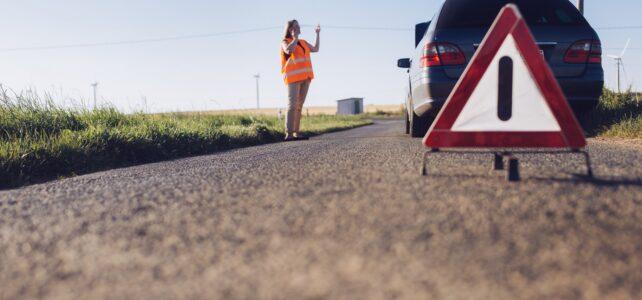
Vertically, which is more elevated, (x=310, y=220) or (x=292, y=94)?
(x=292, y=94)

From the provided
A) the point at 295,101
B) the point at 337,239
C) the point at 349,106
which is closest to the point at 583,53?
the point at 295,101

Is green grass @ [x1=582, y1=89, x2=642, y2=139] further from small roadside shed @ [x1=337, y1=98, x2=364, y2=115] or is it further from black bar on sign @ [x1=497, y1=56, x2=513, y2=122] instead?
small roadside shed @ [x1=337, y1=98, x2=364, y2=115]

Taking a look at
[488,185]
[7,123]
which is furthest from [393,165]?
[7,123]

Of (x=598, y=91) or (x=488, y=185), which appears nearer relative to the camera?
(x=488, y=185)

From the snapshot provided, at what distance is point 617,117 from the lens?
752 centimetres

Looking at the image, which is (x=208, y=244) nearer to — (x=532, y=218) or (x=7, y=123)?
(x=532, y=218)

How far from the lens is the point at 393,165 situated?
160 inches

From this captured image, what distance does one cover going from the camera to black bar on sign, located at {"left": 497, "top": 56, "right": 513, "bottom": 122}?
3.33 meters

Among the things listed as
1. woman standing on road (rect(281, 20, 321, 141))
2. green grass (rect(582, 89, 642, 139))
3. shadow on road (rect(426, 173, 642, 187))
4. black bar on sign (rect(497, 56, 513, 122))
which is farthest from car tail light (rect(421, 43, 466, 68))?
woman standing on road (rect(281, 20, 321, 141))

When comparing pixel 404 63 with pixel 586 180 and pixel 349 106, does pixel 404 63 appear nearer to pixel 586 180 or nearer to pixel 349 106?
pixel 586 180

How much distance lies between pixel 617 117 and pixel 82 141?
617 centimetres

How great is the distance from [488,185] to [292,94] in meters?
6.40

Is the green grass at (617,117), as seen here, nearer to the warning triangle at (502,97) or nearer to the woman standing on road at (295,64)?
the warning triangle at (502,97)

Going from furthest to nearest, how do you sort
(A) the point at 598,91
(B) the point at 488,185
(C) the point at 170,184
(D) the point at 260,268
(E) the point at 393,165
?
1. (A) the point at 598,91
2. (E) the point at 393,165
3. (C) the point at 170,184
4. (B) the point at 488,185
5. (D) the point at 260,268
